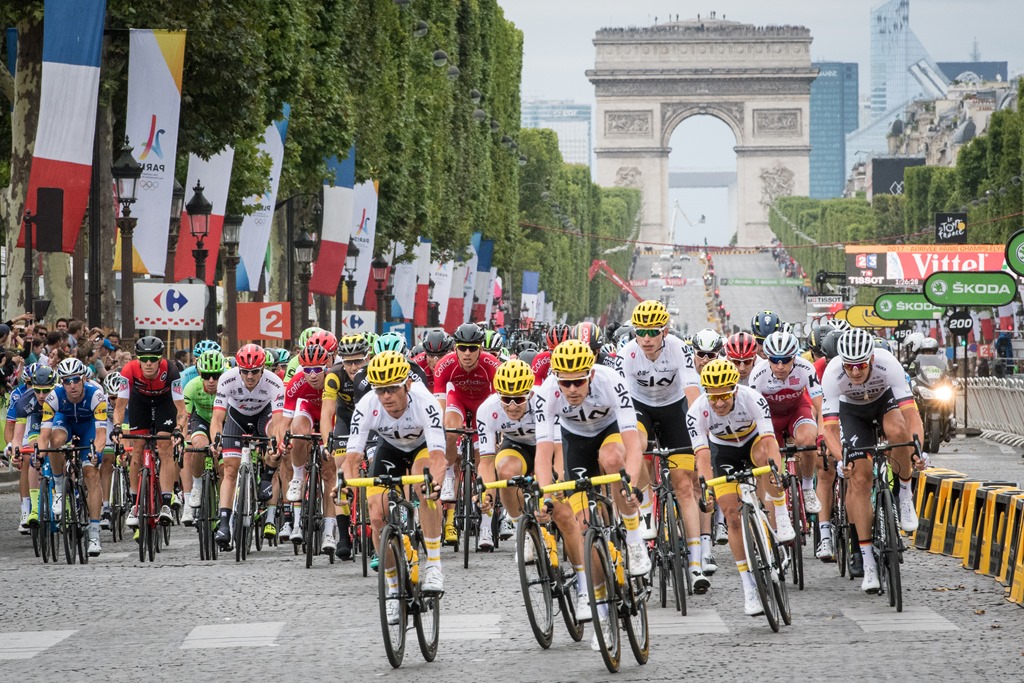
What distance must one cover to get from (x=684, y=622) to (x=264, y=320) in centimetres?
2042

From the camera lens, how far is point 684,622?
12156 millimetres

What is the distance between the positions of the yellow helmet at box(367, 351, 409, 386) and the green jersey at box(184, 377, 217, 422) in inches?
234

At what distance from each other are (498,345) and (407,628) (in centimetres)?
772

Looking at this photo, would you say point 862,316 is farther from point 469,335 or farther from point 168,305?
point 469,335

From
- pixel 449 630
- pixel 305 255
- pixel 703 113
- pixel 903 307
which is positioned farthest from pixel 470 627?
pixel 703 113

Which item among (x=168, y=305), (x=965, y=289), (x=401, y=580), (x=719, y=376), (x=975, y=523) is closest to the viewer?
(x=401, y=580)

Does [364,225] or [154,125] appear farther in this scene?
[364,225]

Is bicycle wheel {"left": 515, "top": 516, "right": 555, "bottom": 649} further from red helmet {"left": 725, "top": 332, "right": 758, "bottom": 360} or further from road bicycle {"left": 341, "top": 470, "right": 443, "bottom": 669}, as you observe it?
red helmet {"left": 725, "top": 332, "right": 758, "bottom": 360}

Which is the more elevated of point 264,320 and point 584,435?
point 264,320

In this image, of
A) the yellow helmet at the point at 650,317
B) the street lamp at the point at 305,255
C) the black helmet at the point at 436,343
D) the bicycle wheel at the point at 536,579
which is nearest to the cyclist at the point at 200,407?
the black helmet at the point at 436,343

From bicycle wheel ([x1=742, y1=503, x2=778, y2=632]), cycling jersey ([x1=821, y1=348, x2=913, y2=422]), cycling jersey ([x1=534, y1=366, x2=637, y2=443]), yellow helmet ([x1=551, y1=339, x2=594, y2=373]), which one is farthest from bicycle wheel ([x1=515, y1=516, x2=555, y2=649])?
cycling jersey ([x1=821, y1=348, x2=913, y2=422])

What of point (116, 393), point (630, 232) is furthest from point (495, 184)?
point (630, 232)

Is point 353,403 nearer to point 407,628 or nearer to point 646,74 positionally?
point 407,628

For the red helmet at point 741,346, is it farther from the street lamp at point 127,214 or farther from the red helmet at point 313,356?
the street lamp at point 127,214
